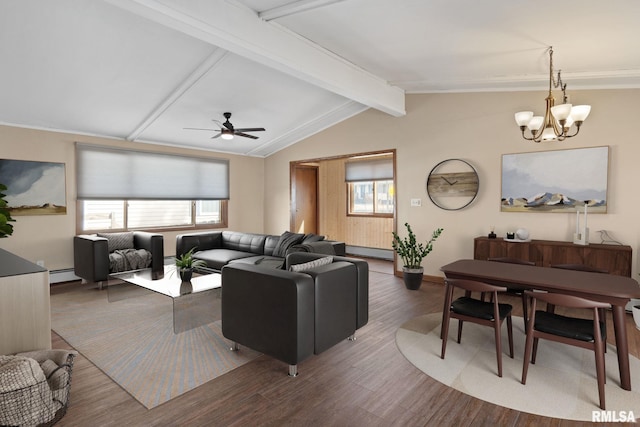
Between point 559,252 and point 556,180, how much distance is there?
0.96m

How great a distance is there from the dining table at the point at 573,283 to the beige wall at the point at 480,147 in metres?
1.83

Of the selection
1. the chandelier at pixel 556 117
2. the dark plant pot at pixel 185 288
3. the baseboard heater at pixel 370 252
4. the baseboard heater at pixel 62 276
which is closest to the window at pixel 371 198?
the baseboard heater at pixel 370 252

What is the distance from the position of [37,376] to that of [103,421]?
46 cm

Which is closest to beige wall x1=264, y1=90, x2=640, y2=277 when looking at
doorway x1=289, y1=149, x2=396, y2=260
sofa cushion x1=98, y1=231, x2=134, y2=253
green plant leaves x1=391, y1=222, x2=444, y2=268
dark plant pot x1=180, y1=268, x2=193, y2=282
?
green plant leaves x1=391, y1=222, x2=444, y2=268

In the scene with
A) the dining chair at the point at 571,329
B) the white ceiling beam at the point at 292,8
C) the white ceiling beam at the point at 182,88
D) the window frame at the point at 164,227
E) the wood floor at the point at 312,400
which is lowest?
the wood floor at the point at 312,400

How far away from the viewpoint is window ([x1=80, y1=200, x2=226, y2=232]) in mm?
5910

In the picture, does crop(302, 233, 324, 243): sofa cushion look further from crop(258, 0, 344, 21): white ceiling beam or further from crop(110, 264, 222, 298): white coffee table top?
crop(258, 0, 344, 21): white ceiling beam

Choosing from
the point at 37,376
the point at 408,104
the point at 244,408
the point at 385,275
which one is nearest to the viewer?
the point at 37,376

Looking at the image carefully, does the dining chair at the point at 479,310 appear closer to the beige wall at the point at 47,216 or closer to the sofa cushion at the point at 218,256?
Result: the sofa cushion at the point at 218,256

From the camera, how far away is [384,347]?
10.3ft

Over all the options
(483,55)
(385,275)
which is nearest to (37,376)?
(483,55)

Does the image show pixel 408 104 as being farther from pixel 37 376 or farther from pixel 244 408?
pixel 37 376

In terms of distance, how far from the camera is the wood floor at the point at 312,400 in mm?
2115

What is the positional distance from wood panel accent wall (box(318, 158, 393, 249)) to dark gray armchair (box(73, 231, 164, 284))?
13.6 feet
